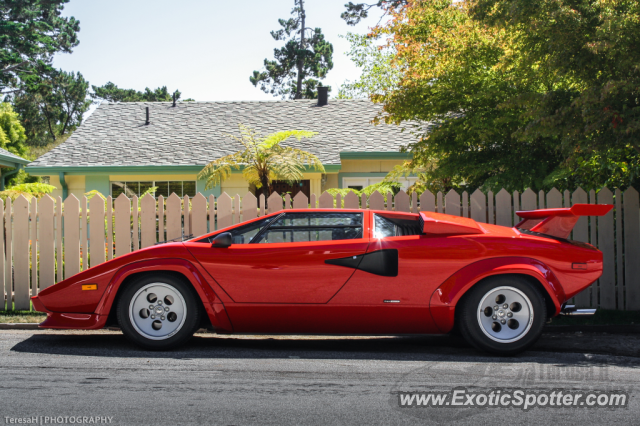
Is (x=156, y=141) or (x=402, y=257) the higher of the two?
(x=156, y=141)

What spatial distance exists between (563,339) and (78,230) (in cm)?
603

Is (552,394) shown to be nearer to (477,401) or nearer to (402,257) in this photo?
(477,401)

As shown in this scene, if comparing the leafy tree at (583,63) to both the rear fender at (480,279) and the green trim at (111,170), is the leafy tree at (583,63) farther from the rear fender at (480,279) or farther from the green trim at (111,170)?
the green trim at (111,170)

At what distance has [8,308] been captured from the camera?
712 centimetres

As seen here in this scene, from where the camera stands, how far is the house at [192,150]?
15203mm

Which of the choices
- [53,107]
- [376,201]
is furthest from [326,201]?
[53,107]

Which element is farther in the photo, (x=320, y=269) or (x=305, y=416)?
(x=320, y=269)

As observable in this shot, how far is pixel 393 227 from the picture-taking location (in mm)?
5156

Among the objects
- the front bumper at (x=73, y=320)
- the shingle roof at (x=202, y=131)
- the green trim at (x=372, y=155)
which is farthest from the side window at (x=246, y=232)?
the green trim at (x=372, y=155)

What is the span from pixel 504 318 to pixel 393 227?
1275 mm

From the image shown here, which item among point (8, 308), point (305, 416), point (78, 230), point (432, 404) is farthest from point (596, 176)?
point (8, 308)

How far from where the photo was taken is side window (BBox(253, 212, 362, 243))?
5.13 m

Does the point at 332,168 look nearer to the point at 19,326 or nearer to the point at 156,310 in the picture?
the point at 19,326

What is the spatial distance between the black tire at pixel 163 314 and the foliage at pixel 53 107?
45794mm
